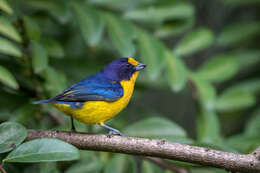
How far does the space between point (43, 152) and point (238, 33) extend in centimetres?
363

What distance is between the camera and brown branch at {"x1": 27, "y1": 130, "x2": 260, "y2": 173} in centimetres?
219

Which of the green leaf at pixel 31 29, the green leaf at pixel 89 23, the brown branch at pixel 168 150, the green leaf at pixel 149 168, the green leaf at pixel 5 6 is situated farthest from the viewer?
the green leaf at pixel 89 23

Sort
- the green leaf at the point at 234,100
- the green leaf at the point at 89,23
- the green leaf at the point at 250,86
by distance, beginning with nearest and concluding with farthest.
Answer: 1. the green leaf at the point at 89,23
2. the green leaf at the point at 234,100
3. the green leaf at the point at 250,86

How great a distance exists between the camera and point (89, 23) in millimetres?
3527

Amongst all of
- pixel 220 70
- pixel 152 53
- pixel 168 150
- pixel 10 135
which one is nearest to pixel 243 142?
pixel 220 70

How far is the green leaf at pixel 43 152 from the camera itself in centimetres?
207

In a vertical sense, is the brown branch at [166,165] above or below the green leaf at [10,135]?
below

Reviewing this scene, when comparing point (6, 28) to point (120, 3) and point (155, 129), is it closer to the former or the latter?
point (120, 3)

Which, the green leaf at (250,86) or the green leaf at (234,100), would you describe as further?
the green leaf at (250,86)

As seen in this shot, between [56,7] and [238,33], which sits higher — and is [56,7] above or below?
below

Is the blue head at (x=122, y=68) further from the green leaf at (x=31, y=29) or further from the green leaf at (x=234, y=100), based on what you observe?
the green leaf at (x=234, y=100)

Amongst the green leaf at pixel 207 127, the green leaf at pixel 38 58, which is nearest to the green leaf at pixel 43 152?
the green leaf at pixel 38 58

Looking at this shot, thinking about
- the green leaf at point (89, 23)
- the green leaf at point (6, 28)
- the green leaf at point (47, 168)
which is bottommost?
the green leaf at point (47, 168)

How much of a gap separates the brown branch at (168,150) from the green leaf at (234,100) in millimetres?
2286
